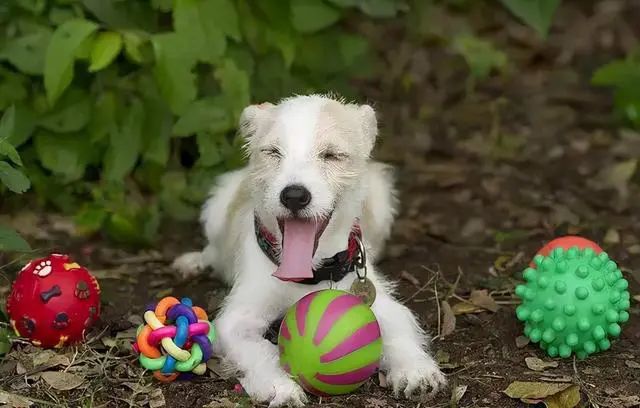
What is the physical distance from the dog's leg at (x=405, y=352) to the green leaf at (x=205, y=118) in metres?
1.60

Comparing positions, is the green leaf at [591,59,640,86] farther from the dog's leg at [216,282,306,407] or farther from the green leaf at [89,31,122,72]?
the dog's leg at [216,282,306,407]

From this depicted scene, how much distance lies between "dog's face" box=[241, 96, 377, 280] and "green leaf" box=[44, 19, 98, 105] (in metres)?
1.34

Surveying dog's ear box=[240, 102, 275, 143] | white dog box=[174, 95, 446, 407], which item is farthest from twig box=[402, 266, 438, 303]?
dog's ear box=[240, 102, 275, 143]

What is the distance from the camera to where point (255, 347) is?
181 inches

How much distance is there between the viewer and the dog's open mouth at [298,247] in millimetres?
4488

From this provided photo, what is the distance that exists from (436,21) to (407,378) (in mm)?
4651

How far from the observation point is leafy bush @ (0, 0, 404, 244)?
5.84 metres

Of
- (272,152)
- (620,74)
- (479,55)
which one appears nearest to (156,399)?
(272,152)

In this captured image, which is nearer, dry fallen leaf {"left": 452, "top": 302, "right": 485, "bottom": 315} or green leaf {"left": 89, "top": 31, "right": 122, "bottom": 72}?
dry fallen leaf {"left": 452, "top": 302, "right": 485, "bottom": 315}

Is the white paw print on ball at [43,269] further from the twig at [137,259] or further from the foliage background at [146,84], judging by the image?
the twig at [137,259]

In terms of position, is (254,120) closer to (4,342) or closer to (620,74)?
(4,342)

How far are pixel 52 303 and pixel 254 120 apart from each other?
1.25m

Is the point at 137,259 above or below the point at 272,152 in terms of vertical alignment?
below

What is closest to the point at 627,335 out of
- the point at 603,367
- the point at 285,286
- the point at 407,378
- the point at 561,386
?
the point at 603,367
